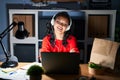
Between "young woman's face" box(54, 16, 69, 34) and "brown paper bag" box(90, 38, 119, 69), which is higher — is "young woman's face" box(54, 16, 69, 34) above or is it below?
above

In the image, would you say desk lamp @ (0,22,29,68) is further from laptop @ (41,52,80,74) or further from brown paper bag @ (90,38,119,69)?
brown paper bag @ (90,38,119,69)

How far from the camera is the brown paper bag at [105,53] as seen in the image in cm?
201

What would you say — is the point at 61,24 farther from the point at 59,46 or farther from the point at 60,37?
the point at 59,46

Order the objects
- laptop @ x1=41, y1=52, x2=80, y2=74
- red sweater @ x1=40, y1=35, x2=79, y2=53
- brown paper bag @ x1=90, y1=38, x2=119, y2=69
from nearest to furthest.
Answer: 1. laptop @ x1=41, y1=52, x2=80, y2=74
2. brown paper bag @ x1=90, y1=38, x2=119, y2=69
3. red sweater @ x1=40, y1=35, x2=79, y2=53

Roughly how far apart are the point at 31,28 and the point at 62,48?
63 centimetres

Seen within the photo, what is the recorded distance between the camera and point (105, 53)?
6.76 feet

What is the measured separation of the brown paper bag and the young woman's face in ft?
2.27

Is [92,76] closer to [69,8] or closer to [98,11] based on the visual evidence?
[98,11]

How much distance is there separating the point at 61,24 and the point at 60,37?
16cm

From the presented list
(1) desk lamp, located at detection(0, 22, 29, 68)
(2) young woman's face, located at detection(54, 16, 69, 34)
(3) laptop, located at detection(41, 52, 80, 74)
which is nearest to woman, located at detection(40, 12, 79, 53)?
(2) young woman's face, located at detection(54, 16, 69, 34)

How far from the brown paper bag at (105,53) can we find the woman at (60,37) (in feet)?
2.01

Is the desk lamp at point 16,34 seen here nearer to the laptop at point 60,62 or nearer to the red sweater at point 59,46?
the laptop at point 60,62

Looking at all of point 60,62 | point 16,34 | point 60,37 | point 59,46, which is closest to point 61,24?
point 60,37

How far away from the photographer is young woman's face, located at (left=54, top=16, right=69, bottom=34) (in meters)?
Result: 2.73
